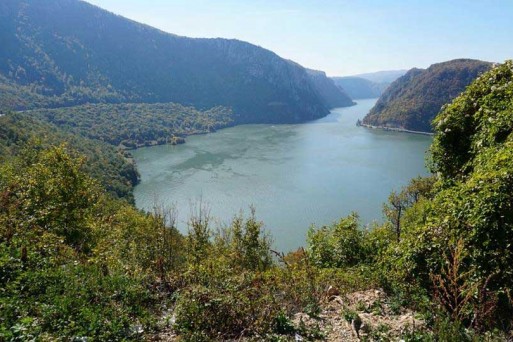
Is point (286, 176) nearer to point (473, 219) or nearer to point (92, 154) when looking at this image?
point (92, 154)

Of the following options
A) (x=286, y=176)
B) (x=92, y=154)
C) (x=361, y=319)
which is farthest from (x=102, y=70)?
(x=361, y=319)

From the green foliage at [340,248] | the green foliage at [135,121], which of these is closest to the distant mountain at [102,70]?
the green foliage at [135,121]

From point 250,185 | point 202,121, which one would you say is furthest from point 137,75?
point 250,185

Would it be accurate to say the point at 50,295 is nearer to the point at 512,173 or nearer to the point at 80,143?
the point at 512,173

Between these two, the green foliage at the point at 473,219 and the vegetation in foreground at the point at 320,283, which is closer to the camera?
the vegetation in foreground at the point at 320,283

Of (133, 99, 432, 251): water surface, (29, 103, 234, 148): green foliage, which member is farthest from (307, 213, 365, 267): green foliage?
(29, 103, 234, 148): green foliage

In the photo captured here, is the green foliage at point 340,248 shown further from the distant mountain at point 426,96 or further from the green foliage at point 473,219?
the distant mountain at point 426,96
